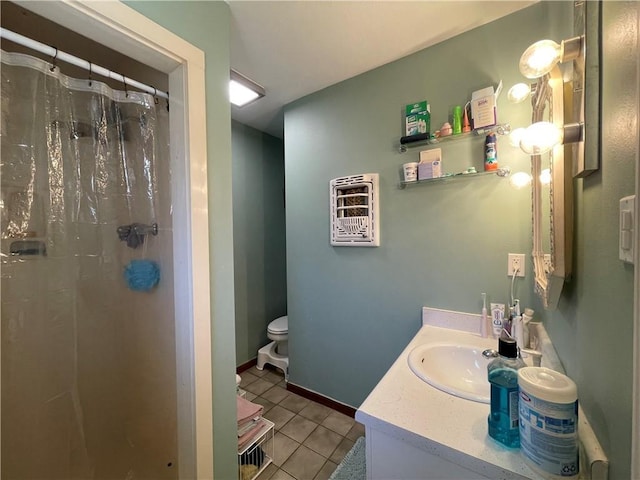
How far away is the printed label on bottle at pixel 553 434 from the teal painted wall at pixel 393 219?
87cm

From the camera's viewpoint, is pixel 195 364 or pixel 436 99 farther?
pixel 436 99

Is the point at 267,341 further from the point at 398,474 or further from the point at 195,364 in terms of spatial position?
the point at 398,474

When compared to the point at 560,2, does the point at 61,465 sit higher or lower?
lower

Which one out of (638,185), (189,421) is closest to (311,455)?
(189,421)

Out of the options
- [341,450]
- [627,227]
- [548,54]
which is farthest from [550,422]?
[341,450]

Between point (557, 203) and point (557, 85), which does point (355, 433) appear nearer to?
point (557, 203)

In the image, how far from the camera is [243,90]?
180 centimetres

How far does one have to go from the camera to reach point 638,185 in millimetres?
348

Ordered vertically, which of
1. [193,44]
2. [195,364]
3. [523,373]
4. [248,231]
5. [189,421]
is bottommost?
[189,421]

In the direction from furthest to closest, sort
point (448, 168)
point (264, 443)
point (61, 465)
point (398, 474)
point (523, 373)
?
point (264, 443) < point (448, 168) < point (61, 465) < point (398, 474) < point (523, 373)

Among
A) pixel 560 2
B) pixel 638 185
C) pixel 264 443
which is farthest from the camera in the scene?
pixel 264 443

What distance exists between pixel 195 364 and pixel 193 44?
125 cm

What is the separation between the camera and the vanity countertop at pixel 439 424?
1.87 feet

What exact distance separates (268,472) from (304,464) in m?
0.21
